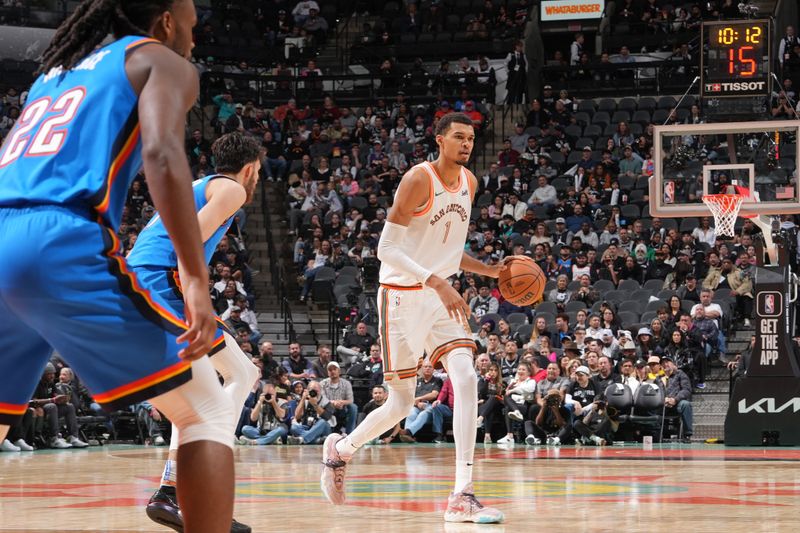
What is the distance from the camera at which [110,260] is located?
2.94 metres

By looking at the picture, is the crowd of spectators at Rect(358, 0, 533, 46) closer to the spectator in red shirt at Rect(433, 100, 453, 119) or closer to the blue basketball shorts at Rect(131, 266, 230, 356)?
the spectator in red shirt at Rect(433, 100, 453, 119)

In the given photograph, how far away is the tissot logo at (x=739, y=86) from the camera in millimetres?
13797

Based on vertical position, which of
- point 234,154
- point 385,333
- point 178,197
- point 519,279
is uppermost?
point 234,154

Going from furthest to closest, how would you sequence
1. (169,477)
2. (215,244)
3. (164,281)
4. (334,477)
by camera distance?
(334,477)
(215,244)
(164,281)
(169,477)

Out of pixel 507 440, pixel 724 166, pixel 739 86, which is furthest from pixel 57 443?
pixel 739 86

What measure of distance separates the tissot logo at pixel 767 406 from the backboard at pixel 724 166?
2.20 metres

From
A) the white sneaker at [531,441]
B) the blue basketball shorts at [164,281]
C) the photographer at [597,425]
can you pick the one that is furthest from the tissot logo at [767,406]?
the blue basketball shorts at [164,281]

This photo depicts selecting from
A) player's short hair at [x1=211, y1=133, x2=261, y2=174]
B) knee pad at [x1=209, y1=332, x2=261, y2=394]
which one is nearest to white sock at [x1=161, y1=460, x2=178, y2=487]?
knee pad at [x1=209, y1=332, x2=261, y2=394]

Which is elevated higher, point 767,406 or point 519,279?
point 519,279

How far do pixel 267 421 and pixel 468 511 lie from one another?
9729 millimetres

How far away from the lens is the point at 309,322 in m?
19.2

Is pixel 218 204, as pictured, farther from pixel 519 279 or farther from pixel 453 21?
pixel 453 21

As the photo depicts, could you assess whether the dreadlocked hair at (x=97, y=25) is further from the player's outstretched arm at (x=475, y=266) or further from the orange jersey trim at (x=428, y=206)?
the player's outstretched arm at (x=475, y=266)

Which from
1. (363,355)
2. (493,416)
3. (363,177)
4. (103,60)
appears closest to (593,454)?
(493,416)
